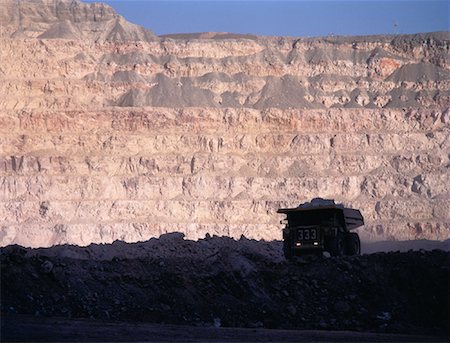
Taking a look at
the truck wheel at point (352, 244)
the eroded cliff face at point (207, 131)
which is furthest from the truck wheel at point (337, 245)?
the eroded cliff face at point (207, 131)

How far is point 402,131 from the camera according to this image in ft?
255

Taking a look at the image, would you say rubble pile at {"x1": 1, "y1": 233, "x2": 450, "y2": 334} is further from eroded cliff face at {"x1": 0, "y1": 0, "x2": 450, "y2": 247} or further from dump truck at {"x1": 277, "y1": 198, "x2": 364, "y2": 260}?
eroded cliff face at {"x1": 0, "y1": 0, "x2": 450, "y2": 247}

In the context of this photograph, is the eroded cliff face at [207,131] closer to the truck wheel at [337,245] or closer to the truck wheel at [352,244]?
the truck wheel at [352,244]

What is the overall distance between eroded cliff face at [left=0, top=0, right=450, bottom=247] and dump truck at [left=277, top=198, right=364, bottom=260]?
1444 inches

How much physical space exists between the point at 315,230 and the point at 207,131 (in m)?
49.2

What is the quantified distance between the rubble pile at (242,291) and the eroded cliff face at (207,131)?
135 ft

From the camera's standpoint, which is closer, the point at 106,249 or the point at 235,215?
the point at 106,249

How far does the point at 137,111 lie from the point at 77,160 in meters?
6.86

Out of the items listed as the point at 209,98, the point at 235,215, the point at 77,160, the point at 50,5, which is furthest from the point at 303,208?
the point at 50,5

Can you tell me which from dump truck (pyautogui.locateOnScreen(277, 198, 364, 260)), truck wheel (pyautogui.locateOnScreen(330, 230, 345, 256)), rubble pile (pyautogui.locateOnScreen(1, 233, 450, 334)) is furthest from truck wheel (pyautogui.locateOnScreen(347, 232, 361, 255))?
rubble pile (pyautogui.locateOnScreen(1, 233, 450, 334))

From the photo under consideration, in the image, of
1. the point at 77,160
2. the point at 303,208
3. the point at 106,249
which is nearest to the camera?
the point at 303,208

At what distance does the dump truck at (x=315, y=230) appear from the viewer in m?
28.3

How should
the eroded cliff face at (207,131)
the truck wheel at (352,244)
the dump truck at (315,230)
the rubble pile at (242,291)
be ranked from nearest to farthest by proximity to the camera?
the rubble pile at (242,291)
the dump truck at (315,230)
the truck wheel at (352,244)
the eroded cliff face at (207,131)

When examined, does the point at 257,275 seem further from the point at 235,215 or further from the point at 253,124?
the point at 253,124
